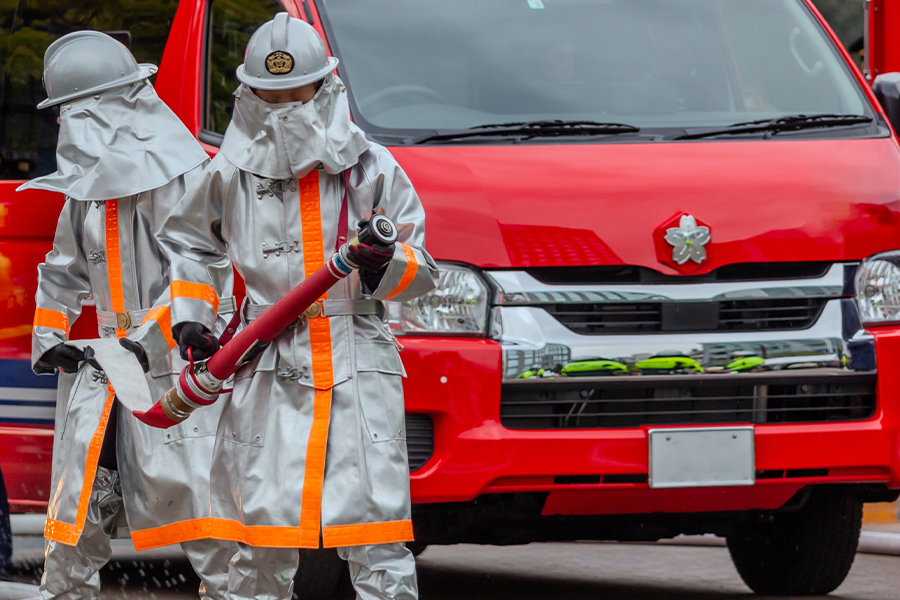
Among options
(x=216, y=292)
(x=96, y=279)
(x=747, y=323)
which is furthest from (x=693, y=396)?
(x=96, y=279)

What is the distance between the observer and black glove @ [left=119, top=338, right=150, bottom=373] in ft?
16.3

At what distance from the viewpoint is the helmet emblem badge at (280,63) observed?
14.2 ft

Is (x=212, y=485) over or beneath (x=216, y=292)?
beneath

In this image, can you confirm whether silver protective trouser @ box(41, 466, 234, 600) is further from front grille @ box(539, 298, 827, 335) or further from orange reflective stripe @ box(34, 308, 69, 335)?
front grille @ box(539, 298, 827, 335)

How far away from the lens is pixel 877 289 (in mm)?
5055

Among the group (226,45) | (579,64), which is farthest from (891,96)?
(226,45)

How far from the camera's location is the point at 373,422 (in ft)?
14.3

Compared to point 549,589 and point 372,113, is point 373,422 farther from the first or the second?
point 549,589

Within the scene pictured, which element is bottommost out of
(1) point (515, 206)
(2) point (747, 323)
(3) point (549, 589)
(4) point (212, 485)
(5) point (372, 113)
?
(3) point (549, 589)

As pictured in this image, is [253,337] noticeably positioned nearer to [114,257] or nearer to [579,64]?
[114,257]

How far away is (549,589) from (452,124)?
2319 millimetres

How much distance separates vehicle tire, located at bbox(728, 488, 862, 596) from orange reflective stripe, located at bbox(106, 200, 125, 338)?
7.77 ft

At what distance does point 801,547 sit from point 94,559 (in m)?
2.74

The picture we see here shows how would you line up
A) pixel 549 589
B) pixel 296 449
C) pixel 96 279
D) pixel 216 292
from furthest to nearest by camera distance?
pixel 549 589 < pixel 96 279 < pixel 216 292 < pixel 296 449
